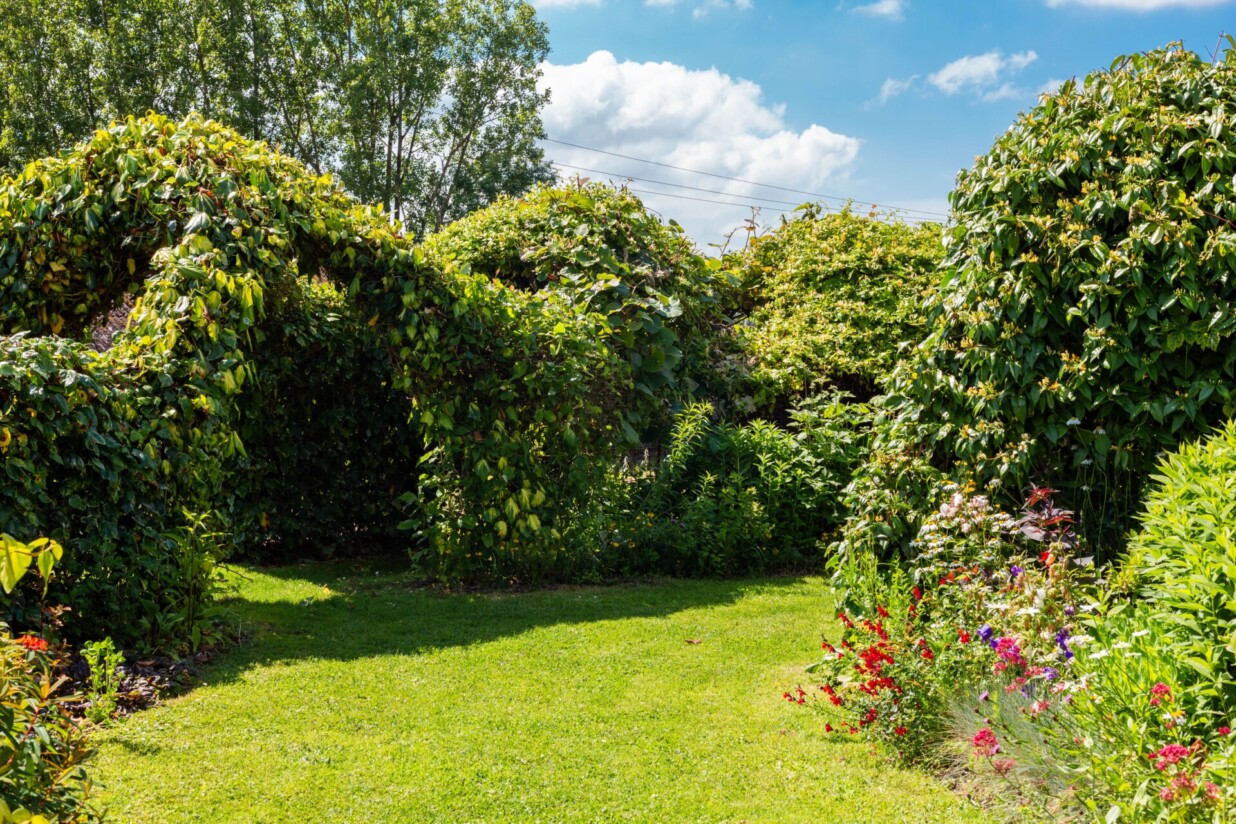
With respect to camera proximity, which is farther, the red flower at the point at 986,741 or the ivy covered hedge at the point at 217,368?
the ivy covered hedge at the point at 217,368

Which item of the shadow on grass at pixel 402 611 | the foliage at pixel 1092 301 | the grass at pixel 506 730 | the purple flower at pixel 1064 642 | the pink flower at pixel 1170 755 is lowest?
the shadow on grass at pixel 402 611

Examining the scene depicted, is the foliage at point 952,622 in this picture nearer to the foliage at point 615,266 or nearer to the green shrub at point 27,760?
the green shrub at point 27,760

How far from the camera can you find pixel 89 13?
24578 millimetres

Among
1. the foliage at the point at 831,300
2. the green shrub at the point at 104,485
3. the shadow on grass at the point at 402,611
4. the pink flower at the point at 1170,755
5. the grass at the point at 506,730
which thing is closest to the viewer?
the pink flower at the point at 1170,755

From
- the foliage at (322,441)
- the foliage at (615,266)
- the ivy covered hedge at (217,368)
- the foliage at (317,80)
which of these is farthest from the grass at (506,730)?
the foliage at (317,80)

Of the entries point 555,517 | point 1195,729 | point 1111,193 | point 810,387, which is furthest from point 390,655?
point 810,387

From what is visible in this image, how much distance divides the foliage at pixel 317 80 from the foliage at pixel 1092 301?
24447 mm

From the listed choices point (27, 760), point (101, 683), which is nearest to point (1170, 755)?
point (27, 760)

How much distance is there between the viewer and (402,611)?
22.9 feet

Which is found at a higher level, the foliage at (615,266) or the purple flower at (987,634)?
the foliage at (615,266)

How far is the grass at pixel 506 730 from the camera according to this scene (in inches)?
148

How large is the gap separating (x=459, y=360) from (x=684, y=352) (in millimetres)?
3341

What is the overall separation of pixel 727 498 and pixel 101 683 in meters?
5.10

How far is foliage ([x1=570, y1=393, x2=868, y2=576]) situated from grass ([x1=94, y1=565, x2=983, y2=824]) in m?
1.23
